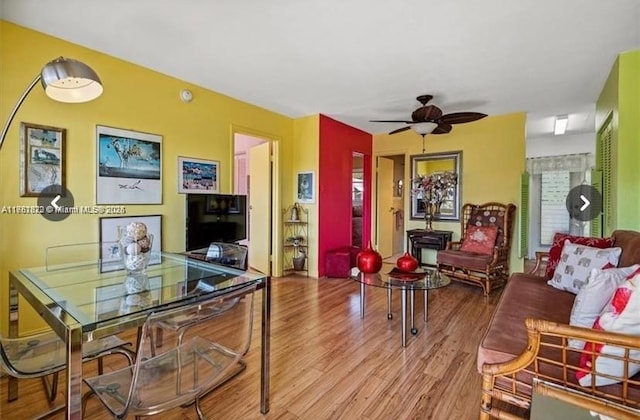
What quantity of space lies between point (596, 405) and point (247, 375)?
70.0 inches

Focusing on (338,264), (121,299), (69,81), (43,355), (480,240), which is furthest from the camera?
(338,264)

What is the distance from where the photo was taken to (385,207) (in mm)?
6148

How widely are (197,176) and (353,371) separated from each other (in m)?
2.69

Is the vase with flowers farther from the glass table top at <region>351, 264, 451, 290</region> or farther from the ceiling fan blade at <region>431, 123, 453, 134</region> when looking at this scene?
the glass table top at <region>351, 264, 451, 290</region>

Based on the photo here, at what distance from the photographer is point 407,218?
551 cm

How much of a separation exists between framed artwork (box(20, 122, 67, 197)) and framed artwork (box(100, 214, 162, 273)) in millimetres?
479

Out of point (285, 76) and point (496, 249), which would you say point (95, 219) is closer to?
point (285, 76)

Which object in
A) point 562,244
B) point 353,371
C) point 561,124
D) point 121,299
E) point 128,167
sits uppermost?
point 561,124

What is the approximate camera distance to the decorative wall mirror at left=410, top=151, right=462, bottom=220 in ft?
16.4

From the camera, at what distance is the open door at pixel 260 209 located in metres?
4.76

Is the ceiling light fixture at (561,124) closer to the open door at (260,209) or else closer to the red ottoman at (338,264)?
the red ottoman at (338,264)

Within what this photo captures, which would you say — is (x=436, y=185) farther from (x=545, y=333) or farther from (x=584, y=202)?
(x=545, y=333)

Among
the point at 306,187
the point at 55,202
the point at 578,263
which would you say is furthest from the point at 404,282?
the point at 55,202

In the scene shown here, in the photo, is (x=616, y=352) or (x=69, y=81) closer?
(x=616, y=352)
